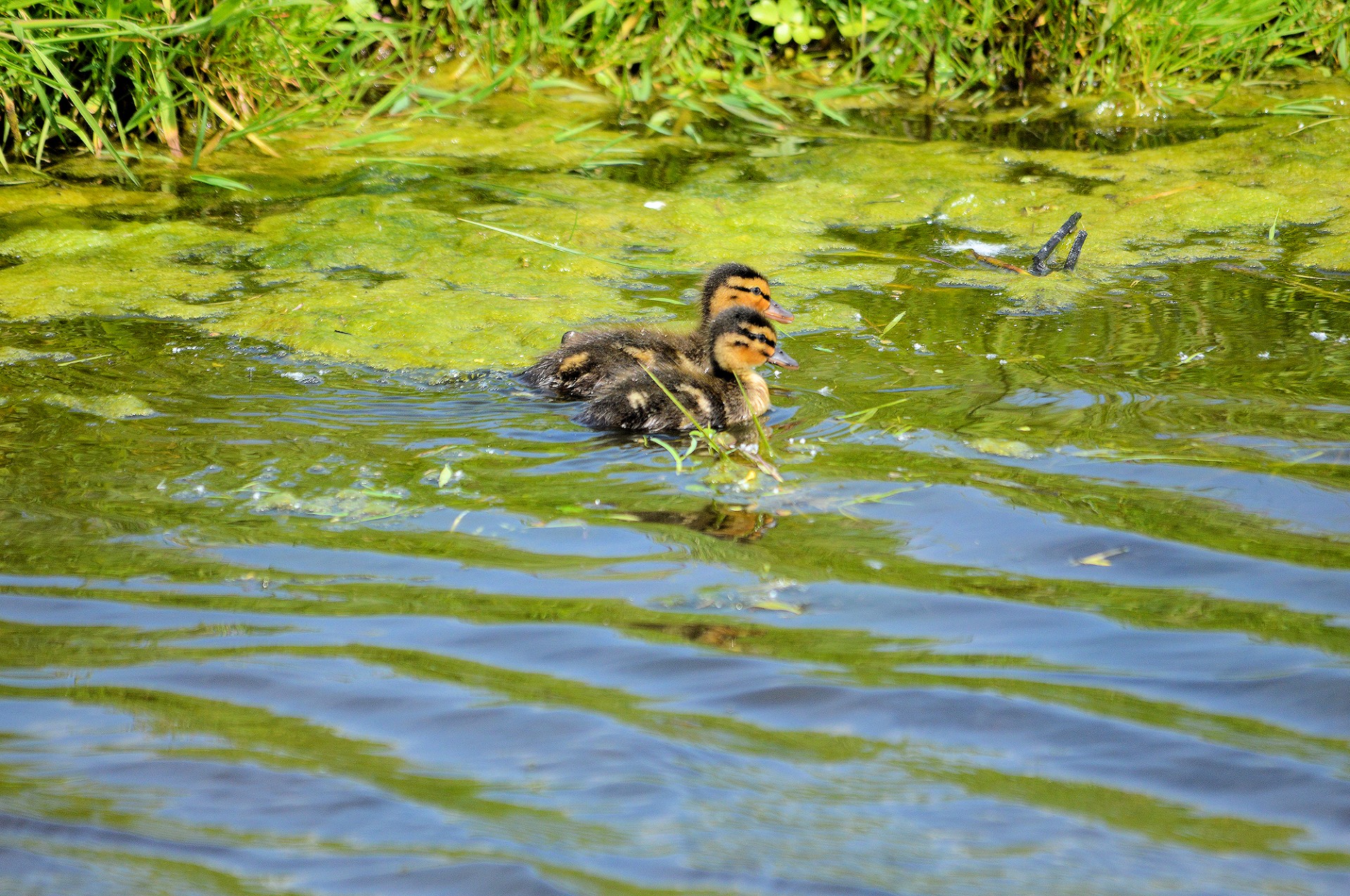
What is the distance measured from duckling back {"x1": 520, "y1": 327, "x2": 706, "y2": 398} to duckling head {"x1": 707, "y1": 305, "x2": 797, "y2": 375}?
0.12m

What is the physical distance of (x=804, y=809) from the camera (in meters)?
2.08

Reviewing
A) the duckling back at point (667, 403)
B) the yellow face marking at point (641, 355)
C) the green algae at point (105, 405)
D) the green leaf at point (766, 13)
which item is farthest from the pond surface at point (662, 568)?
the green leaf at point (766, 13)

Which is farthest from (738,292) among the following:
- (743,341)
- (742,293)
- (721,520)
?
(721,520)

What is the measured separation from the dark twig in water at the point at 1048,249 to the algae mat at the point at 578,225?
0.24ft

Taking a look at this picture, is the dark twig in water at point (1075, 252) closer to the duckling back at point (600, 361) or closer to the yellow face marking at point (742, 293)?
the yellow face marking at point (742, 293)

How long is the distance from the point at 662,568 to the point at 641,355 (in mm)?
1464

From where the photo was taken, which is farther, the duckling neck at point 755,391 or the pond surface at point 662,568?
the duckling neck at point 755,391

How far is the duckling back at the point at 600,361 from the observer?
425 centimetres

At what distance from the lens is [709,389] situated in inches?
172

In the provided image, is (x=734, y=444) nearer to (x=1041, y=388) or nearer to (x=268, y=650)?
(x=1041, y=388)

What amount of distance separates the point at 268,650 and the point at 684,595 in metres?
0.85

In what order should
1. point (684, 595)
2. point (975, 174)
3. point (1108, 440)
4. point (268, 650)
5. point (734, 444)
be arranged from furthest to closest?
point (975, 174) < point (734, 444) < point (1108, 440) < point (684, 595) < point (268, 650)

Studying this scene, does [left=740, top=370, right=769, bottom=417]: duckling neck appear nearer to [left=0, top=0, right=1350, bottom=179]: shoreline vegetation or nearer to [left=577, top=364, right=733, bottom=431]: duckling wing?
[left=577, top=364, right=733, bottom=431]: duckling wing

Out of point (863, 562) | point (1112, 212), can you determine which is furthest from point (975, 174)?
point (863, 562)
